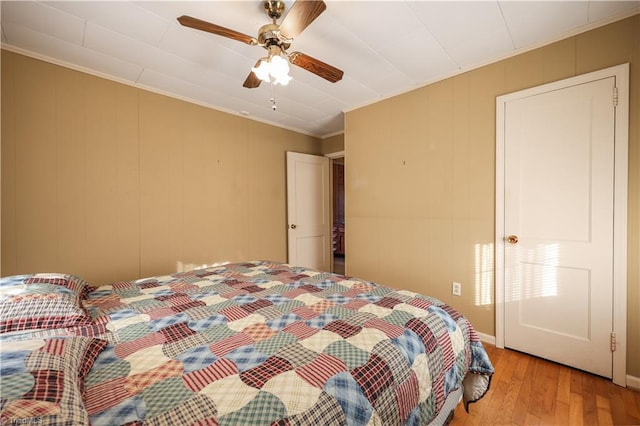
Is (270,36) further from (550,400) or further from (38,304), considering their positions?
(550,400)

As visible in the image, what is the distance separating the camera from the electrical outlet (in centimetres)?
261

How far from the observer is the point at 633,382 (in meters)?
1.84

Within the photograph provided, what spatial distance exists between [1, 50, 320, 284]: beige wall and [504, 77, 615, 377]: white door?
2860 mm

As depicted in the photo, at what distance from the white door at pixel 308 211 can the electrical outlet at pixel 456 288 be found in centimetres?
226

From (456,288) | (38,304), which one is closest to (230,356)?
(38,304)

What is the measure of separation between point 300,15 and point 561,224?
7.54ft

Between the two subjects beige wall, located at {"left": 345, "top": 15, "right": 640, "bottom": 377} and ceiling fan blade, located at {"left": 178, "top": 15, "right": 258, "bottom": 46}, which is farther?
beige wall, located at {"left": 345, "top": 15, "right": 640, "bottom": 377}

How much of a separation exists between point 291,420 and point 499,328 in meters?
2.34

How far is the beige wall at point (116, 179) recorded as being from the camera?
7.20 feet

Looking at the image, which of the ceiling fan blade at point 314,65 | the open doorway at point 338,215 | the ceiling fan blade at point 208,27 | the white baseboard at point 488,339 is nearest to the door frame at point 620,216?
the white baseboard at point 488,339

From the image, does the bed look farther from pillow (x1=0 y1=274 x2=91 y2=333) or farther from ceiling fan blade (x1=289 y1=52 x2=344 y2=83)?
ceiling fan blade (x1=289 y1=52 x2=344 y2=83)

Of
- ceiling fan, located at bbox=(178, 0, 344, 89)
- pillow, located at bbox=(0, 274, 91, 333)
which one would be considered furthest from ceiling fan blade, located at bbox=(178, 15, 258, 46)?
pillow, located at bbox=(0, 274, 91, 333)

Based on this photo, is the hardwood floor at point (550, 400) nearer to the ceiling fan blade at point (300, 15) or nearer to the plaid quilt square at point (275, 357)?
→ the plaid quilt square at point (275, 357)

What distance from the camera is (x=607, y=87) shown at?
1904 mm
